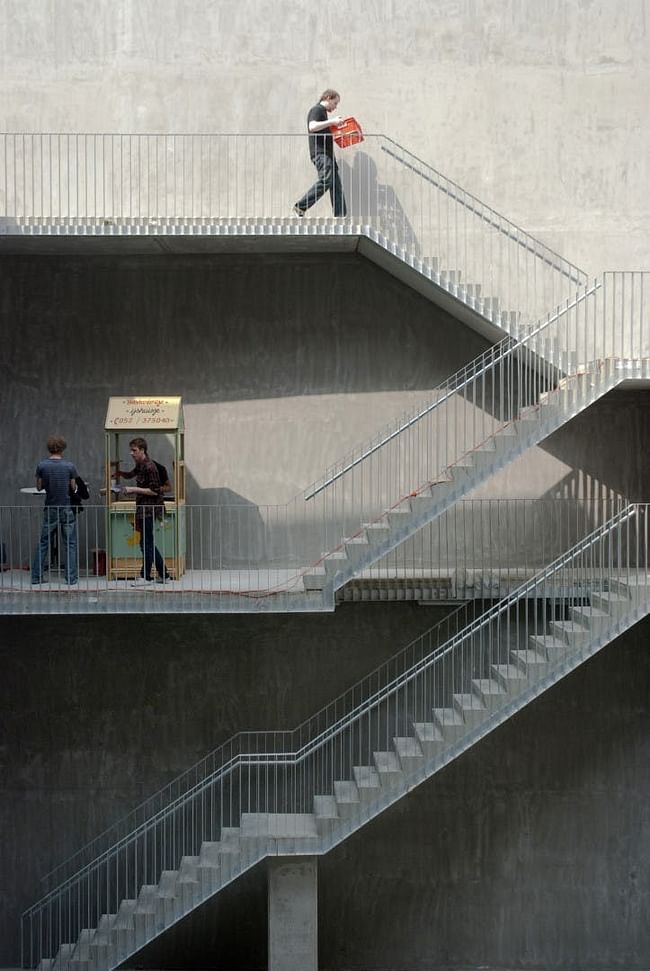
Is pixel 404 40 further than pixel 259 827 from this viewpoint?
Yes

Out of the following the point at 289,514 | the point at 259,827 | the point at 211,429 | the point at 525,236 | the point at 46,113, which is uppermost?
the point at 46,113

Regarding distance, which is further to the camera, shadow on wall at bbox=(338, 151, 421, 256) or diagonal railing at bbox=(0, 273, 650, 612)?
shadow on wall at bbox=(338, 151, 421, 256)

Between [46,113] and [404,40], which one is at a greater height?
[404,40]

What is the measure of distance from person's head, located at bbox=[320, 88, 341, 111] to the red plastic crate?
40 centimetres

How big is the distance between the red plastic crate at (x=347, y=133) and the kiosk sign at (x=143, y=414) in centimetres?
377

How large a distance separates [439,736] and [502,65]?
900 cm

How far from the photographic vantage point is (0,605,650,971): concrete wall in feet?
50.3

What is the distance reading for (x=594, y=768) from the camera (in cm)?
1549

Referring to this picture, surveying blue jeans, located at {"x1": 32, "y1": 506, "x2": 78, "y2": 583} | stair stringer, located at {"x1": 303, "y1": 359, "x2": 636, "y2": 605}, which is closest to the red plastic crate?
stair stringer, located at {"x1": 303, "y1": 359, "x2": 636, "y2": 605}

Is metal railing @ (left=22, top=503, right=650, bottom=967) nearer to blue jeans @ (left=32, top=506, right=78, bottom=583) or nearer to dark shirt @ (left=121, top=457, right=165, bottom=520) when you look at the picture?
blue jeans @ (left=32, top=506, right=78, bottom=583)

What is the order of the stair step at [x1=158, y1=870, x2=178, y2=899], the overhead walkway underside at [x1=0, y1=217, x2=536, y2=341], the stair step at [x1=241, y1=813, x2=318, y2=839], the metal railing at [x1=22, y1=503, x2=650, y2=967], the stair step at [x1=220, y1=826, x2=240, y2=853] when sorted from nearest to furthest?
the stair step at [x1=241, y1=813, x2=318, y2=839] → the stair step at [x1=220, y1=826, x2=240, y2=853] → the stair step at [x1=158, y1=870, x2=178, y2=899] → the overhead walkway underside at [x1=0, y1=217, x2=536, y2=341] → the metal railing at [x1=22, y1=503, x2=650, y2=967]

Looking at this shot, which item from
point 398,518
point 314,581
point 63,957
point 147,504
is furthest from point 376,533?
point 63,957

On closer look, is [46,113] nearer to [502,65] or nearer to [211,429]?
[211,429]

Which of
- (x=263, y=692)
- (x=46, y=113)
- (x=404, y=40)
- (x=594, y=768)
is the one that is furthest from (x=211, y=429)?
(x=594, y=768)
